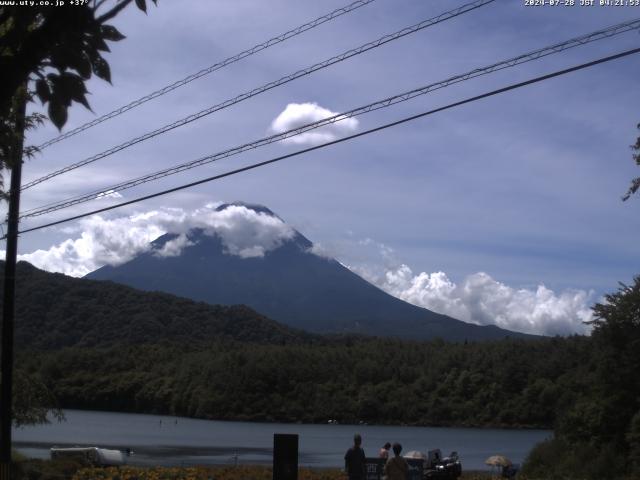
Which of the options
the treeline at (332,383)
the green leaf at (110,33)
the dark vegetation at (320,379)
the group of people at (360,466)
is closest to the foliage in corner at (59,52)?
the green leaf at (110,33)

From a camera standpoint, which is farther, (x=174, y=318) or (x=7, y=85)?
(x=174, y=318)

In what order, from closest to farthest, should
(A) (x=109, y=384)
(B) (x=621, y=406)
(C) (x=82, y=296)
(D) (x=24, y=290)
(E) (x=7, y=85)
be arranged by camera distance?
(E) (x=7, y=85) < (B) (x=621, y=406) < (A) (x=109, y=384) < (D) (x=24, y=290) < (C) (x=82, y=296)

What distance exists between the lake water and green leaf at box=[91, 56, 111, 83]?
166 feet

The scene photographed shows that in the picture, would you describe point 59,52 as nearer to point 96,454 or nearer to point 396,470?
point 396,470

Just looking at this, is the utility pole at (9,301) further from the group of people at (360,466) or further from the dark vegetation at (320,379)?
the dark vegetation at (320,379)

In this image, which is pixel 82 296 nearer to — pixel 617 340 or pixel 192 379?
pixel 192 379

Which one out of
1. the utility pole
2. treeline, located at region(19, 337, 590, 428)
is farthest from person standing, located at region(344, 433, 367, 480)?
treeline, located at region(19, 337, 590, 428)

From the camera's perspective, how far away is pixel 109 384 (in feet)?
411

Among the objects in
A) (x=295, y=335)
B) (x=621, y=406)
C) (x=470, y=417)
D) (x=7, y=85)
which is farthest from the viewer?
(x=295, y=335)

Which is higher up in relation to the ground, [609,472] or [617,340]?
[617,340]

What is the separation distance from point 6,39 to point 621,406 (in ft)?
83.5

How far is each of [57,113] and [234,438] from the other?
85158 mm

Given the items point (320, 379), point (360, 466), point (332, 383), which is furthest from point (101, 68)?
point (320, 379)

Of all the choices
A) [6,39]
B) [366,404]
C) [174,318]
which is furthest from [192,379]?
[6,39]
